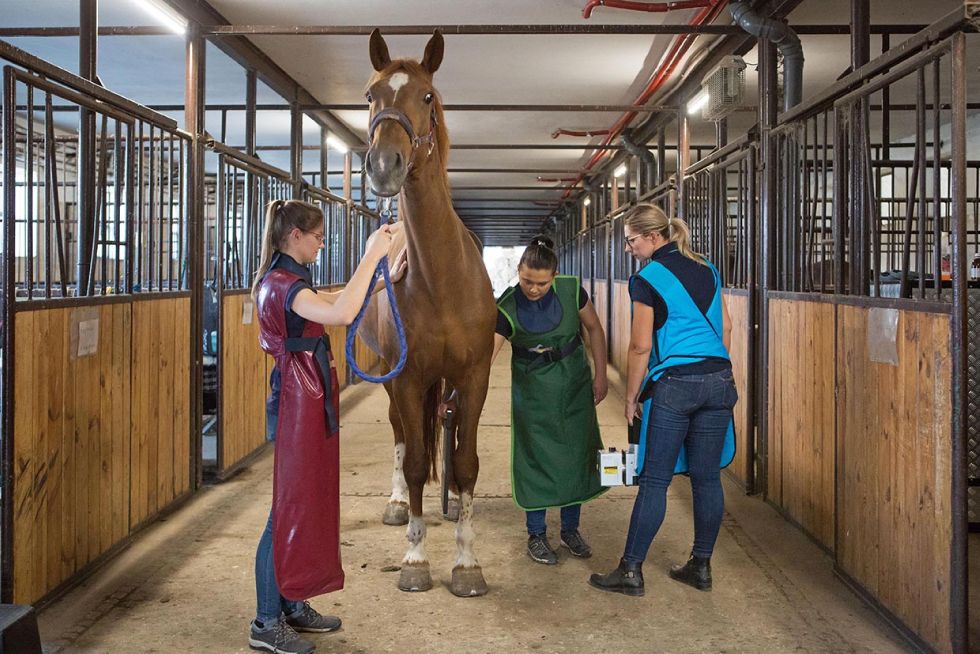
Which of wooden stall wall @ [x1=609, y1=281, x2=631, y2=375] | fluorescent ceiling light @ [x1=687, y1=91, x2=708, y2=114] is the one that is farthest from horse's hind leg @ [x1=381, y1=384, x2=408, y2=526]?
wooden stall wall @ [x1=609, y1=281, x2=631, y2=375]

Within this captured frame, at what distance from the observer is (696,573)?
2916 millimetres

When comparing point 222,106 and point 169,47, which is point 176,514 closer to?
point 169,47

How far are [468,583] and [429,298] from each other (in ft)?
3.42

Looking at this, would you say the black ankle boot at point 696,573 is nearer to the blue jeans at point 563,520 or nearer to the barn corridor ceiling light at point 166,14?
the blue jeans at point 563,520

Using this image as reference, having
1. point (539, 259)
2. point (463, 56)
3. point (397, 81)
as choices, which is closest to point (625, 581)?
point (539, 259)

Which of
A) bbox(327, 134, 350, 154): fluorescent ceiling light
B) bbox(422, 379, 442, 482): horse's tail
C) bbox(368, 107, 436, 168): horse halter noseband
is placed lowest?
bbox(422, 379, 442, 482): horse's tail

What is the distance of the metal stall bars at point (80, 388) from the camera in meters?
2.39

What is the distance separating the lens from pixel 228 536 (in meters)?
3.46

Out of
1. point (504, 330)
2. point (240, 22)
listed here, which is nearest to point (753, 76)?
point (240, 22)

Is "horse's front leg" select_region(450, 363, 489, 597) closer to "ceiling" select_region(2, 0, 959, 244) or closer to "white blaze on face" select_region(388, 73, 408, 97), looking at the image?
"white blaze on face" select_region(388, 73, 408, 97)

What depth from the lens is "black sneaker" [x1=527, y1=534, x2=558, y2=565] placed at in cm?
316

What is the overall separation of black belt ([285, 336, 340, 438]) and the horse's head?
0.48 metres

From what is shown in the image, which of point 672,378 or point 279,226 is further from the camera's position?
point 672,378

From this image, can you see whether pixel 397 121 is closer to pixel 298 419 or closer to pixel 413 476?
pixel 298 419
